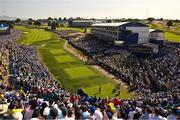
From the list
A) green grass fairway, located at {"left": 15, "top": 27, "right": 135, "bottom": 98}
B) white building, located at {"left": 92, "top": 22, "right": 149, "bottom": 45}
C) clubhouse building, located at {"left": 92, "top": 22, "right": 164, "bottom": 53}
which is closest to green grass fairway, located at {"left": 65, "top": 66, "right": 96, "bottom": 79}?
green grass fairway, located at {"left": 15, "top": 27, "right": 135, "bottom": 98}

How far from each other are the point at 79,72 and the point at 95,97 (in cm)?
2666

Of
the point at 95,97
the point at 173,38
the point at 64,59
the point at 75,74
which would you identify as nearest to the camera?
the point at 95,97

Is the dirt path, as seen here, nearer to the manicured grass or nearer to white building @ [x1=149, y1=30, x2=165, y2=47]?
white building @ [x1=149, y1=30, x2=165, y2=47]

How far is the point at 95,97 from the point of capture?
27516 millimetres

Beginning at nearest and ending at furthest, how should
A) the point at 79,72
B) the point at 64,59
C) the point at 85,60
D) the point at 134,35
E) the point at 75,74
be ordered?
the point at 75,74
the point at 79,72
the point at 85,60
the point at 64,59
the point at 134,35

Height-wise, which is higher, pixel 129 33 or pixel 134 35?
pixel 129 33

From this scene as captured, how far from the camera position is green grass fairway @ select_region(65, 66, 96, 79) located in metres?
51.7

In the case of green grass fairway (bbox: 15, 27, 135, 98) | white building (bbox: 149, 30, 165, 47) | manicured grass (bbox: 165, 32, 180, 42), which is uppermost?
white building (bbox: 149, 30, 165, 47)

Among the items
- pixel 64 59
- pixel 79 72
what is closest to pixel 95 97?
pixel 79 72

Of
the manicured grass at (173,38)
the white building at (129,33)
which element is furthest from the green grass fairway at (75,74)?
the manicured grass at (173,38)

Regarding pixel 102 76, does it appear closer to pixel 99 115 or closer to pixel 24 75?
pixel 24 75

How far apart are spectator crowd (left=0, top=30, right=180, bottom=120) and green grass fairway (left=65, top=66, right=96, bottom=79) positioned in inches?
158

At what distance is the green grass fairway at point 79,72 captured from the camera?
170ft

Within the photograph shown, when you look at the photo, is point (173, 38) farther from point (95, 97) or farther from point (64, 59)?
point (95, 97)
